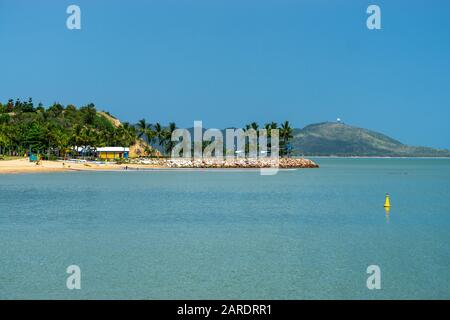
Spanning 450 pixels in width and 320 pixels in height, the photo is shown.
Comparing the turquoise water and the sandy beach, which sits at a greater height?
the sandy beach

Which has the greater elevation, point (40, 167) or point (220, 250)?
point (40, 167)

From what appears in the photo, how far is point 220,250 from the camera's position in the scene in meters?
34.2

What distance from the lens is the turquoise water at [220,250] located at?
2473 centimetres

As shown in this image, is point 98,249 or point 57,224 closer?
point 98,249

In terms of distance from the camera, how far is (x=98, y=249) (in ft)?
112

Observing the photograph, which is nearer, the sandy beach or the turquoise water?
the turquoise water

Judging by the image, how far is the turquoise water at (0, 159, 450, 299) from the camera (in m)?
24.7

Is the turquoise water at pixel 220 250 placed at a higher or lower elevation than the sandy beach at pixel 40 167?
lower

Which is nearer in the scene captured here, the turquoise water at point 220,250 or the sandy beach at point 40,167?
the turquoise water at point 220,250

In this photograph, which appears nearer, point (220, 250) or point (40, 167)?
point (220, 250)
